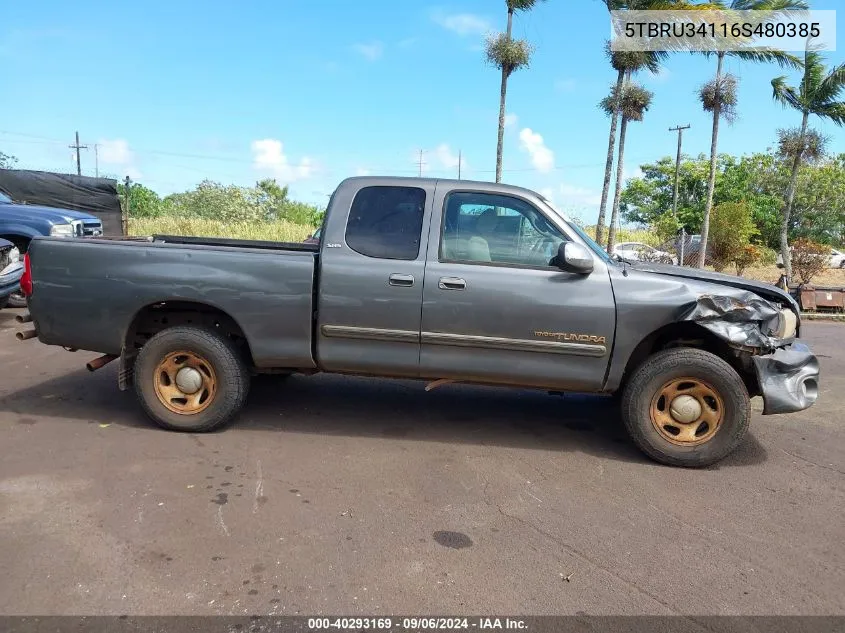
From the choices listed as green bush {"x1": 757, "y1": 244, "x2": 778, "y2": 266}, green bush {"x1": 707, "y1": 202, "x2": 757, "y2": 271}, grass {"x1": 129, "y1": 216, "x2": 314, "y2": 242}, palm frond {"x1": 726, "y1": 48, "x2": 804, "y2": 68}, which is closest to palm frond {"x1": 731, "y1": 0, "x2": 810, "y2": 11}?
palm frond {"x1": 726, "y1": 48, "x2": 804, "y2": 68}

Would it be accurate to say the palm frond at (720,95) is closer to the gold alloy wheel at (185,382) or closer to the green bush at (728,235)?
the green bush at (728,235)

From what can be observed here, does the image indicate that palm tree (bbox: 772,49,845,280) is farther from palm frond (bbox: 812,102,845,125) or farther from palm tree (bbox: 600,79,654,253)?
palm tree (bbox: 600,79,654,253)

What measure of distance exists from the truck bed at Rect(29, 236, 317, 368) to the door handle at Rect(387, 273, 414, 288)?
58 centimetres

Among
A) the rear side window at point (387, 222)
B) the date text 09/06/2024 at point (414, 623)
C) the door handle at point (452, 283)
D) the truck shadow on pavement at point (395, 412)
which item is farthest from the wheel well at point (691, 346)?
the date text 09/06/2024 at point (414, 623)

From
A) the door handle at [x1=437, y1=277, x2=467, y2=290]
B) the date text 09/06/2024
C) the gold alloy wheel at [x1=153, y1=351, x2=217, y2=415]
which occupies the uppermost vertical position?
the door handle at [x1=437, y1=277, x2=467, y2=290]

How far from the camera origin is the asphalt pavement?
109 inches

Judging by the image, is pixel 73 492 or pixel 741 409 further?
pixel 741 409

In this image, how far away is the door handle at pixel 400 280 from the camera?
4.34 metres

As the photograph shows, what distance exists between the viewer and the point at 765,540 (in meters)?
3.33

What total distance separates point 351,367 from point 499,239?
142cm

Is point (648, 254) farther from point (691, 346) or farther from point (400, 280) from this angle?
point (400, 280)

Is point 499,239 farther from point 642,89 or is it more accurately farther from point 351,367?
point 642,89

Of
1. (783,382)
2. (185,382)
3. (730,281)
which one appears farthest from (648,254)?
(185,382)

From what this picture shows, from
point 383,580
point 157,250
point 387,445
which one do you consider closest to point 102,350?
point 157,250
